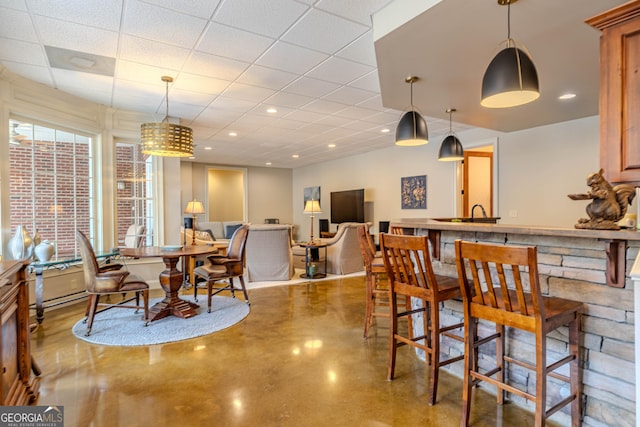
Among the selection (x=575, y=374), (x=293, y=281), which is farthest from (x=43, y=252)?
(x=575, y=374)

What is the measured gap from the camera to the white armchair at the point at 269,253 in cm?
536

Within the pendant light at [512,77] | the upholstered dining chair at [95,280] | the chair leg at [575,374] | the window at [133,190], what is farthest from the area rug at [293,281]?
the pendant light at [512,77]

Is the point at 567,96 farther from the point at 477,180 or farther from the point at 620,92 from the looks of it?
the point at 477,180

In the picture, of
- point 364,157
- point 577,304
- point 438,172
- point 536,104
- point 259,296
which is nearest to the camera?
point 577,304

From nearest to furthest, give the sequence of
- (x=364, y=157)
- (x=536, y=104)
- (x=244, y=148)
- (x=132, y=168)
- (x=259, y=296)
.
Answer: (x=536, y=104) → (x=259, y=296) → (x=132, y=168) → (x=244, y=148) → (x=364, y=157)

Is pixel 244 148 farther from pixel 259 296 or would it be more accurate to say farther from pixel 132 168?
pixel 259 296

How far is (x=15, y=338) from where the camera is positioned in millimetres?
1986

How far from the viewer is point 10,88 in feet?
11.6

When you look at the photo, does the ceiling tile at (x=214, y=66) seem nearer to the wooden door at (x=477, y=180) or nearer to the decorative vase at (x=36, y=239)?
the decorative vase at (x=36, y=239)

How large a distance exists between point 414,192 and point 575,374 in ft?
17.3

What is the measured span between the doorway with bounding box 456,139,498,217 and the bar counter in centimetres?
402

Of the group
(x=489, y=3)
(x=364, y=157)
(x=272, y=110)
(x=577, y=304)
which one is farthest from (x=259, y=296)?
(x=364, y=157)

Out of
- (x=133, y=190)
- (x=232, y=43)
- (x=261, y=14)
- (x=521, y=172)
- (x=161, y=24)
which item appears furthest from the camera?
(x=521, y=172)

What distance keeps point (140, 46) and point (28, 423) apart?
279 cm
